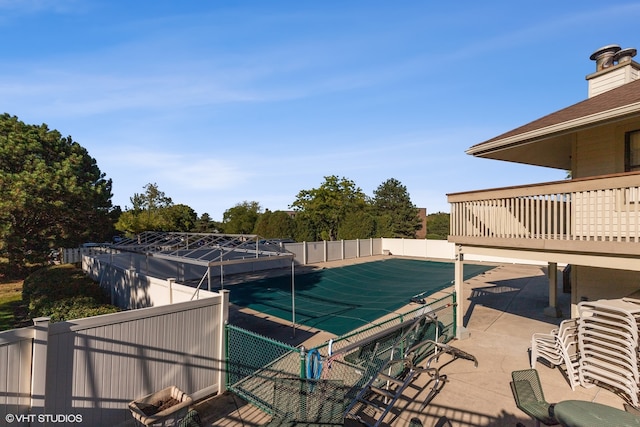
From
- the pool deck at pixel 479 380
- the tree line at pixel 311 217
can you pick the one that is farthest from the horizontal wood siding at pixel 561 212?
the tree line at pixel 311 217

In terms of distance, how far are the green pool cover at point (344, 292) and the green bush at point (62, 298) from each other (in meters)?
5.26

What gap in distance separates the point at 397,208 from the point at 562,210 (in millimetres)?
51694

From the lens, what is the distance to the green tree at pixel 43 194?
45.4ft

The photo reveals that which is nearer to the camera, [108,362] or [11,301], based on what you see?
[108,362]

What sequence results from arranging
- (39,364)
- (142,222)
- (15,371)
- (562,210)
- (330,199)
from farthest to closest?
(330,199) → (142,222) → (562,210) → (39,364) → (15,371)

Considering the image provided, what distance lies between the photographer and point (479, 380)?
653 centimetres

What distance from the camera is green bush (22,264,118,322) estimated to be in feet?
28.3

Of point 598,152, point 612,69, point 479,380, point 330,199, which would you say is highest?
point 612,69

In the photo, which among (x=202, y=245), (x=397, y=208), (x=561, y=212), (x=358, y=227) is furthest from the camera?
(x=397, y=208)

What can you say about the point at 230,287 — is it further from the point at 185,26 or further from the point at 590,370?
the point at 590,370

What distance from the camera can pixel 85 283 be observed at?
12.0m

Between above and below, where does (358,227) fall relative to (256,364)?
above

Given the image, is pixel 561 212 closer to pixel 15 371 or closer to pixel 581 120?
pixel 581 120

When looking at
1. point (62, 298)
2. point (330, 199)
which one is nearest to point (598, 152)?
point (62, 298)
